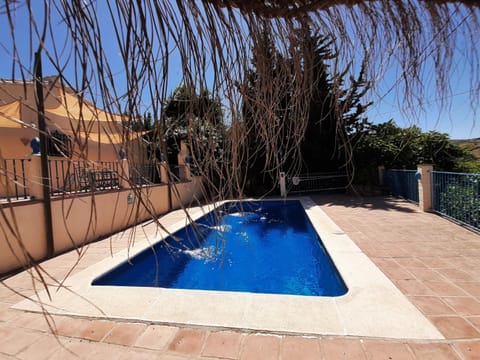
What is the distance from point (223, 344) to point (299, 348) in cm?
59

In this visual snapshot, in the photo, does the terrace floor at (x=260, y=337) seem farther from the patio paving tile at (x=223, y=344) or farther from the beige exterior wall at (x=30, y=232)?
the beige exterior wall at (x=30, y=232)

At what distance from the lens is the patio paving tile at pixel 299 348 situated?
Result: 76.9 inches

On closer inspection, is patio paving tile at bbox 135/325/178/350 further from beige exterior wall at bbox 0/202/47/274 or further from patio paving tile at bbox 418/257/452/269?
patio paving tile at bbox 418/257/452/269

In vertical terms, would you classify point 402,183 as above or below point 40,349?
above

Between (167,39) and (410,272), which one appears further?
(410,272)

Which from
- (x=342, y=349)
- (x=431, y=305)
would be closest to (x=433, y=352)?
(x=342, y=349)

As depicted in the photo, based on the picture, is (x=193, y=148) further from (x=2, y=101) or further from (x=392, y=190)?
(x=392, y=190)

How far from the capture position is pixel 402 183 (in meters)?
9.84

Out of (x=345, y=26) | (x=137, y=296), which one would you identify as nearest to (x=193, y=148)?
(x=345, y=26)

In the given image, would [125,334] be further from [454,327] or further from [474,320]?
A: [474,320]

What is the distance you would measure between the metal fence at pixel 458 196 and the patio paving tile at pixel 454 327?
3830 mm

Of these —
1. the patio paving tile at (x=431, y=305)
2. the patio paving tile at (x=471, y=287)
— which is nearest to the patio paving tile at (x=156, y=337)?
the patio paving tile at (x=431, y=305)

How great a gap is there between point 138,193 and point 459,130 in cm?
132

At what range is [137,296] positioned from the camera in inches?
119
